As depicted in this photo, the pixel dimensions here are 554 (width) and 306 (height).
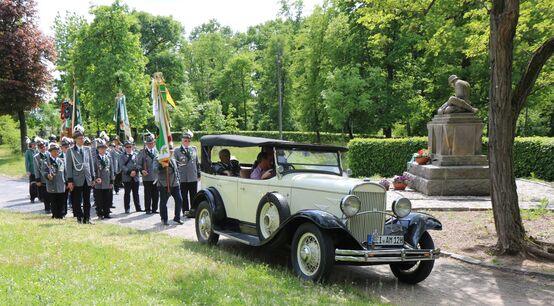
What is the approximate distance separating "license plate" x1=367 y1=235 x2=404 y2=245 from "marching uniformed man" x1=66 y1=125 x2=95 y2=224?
7.23m

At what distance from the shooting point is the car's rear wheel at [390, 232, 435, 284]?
6.53 metres

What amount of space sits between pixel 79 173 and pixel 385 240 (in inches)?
295

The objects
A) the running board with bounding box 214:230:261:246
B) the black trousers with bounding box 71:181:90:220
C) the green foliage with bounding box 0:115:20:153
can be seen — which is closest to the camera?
the running board with bounding box 214:230:261:246

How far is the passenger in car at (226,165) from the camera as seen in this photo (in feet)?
28.9

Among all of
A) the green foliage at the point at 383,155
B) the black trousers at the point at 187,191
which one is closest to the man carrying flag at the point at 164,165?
the black trousers at the point at 187,191

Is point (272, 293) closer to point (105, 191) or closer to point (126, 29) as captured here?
point (105, 191)

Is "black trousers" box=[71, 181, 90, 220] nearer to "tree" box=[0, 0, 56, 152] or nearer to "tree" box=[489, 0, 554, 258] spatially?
"tree" box=[489, 0, 554, 258]

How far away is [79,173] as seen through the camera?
36.8 ft

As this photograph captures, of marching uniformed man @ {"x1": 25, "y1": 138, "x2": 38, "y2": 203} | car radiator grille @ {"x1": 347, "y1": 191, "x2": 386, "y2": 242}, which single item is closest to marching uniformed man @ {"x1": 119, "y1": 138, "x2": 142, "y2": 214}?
marching uniformed man @ {"x1": 25, "y1": 138, "x2": 38, "y2": 203}

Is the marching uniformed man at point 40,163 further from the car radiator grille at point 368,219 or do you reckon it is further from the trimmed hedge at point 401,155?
the trimmed hedge at point 401,155

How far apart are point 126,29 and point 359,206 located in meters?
29.2

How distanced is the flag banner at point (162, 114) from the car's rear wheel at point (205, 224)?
2971 mm

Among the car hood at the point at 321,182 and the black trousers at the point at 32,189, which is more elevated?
the car hood at the point at 321,182

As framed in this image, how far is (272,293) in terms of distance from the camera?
5480mm
